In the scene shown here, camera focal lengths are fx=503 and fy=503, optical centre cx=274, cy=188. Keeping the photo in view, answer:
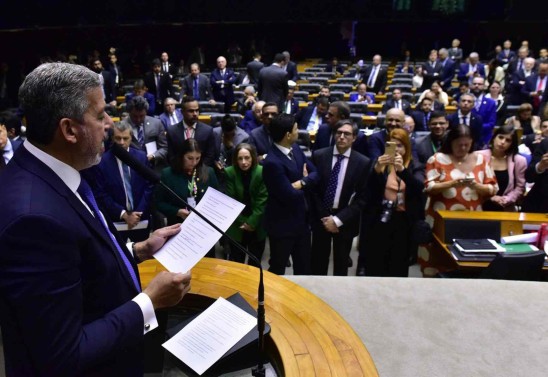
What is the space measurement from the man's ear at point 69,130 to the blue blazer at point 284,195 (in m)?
2.06

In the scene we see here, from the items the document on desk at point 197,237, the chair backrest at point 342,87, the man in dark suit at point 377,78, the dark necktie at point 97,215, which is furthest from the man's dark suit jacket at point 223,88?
the dark necktie at point 97,215

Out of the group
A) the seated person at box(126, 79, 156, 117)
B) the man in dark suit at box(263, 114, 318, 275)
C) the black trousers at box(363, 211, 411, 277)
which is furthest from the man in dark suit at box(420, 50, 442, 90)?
the man in dark suit at box(263, 114, 318, 275)

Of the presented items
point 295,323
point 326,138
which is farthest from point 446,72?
point 295,323

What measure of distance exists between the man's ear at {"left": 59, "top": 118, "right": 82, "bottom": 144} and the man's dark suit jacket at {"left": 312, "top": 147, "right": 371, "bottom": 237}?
2.44 meters

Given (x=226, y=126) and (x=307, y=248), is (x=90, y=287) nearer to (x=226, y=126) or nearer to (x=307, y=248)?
(x=307, y=248)

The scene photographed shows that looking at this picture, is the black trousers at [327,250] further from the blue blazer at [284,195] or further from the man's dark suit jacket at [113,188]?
the man's dark suit jacket at [113,188]

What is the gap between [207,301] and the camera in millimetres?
2143

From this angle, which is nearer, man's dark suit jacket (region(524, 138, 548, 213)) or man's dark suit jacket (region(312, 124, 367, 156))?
man's dark suit jacket (region(524, 138, 548, 213))

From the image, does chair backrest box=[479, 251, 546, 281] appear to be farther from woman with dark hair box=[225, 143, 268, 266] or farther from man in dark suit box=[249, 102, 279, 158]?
man in dark suit box=[249, 102, 279, 158]

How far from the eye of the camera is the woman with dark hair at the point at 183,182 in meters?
3.50

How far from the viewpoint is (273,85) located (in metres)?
6.55

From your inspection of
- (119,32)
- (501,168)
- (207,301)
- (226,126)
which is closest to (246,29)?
(119,32)

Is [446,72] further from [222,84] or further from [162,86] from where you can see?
[162,86]

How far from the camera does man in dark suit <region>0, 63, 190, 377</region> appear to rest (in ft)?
3.80
